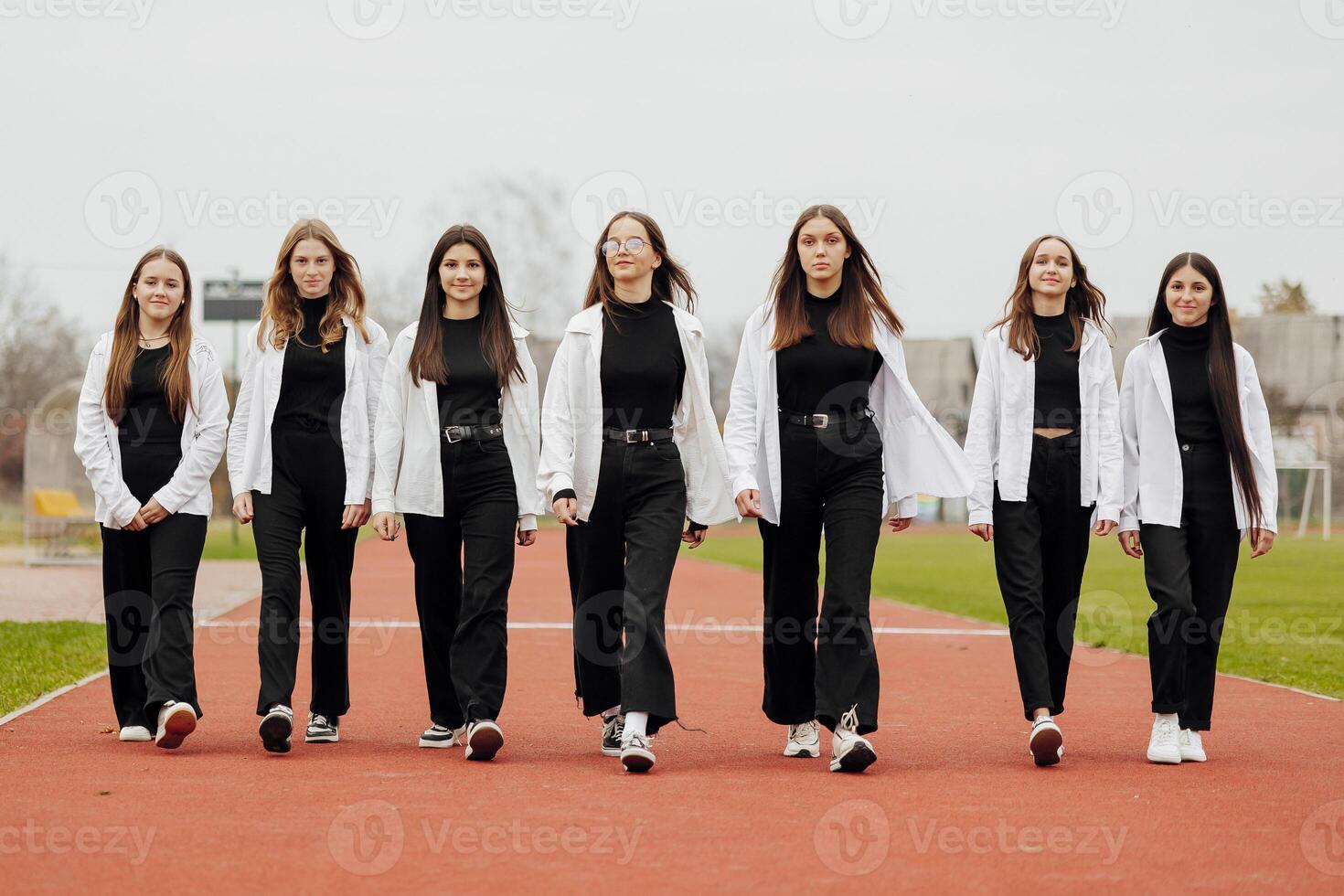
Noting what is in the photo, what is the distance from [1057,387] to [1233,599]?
13.3 m

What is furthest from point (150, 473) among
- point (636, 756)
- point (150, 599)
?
point (636, 756)

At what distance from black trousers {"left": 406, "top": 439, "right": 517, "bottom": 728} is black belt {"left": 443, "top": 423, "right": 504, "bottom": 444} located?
2 centimetres

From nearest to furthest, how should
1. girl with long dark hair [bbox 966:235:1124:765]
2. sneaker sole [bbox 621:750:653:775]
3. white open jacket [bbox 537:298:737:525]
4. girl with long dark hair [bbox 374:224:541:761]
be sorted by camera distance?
1. sneaker sole [bbox 621:750:653:775]
2. white open jacket [bbox 537:298:737:525]
3. girl with long dark hair [bbox 374:224:541:761]
4. girl with long dark hair [bbox 966:235:1124:765]

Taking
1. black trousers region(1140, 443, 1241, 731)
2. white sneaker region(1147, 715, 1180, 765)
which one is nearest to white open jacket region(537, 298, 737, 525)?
black trousers region(1140, 443, 1241, 731)

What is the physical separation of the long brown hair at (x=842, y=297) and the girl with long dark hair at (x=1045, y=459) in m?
0.61

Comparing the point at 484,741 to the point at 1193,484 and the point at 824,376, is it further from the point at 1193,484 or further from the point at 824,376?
the point at 1193,484

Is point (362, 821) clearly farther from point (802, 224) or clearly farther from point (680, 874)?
point (802, 224)

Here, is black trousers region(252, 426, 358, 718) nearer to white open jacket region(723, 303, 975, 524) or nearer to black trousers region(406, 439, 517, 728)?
black trousers region(406, 439, 517, 728)

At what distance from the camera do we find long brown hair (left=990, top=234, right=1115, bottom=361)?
7.57 metres

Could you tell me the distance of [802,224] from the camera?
736cm

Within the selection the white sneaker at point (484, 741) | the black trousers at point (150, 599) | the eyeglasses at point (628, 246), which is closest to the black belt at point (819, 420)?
the eyeglasses at point (628, 246)

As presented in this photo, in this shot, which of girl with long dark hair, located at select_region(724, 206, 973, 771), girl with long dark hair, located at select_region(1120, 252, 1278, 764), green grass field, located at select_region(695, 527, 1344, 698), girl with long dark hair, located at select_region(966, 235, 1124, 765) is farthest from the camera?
green grass field, located at select_region(695, 527, 1344, 698)

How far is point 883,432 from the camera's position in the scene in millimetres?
7438

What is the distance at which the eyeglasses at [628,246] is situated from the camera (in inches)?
286
